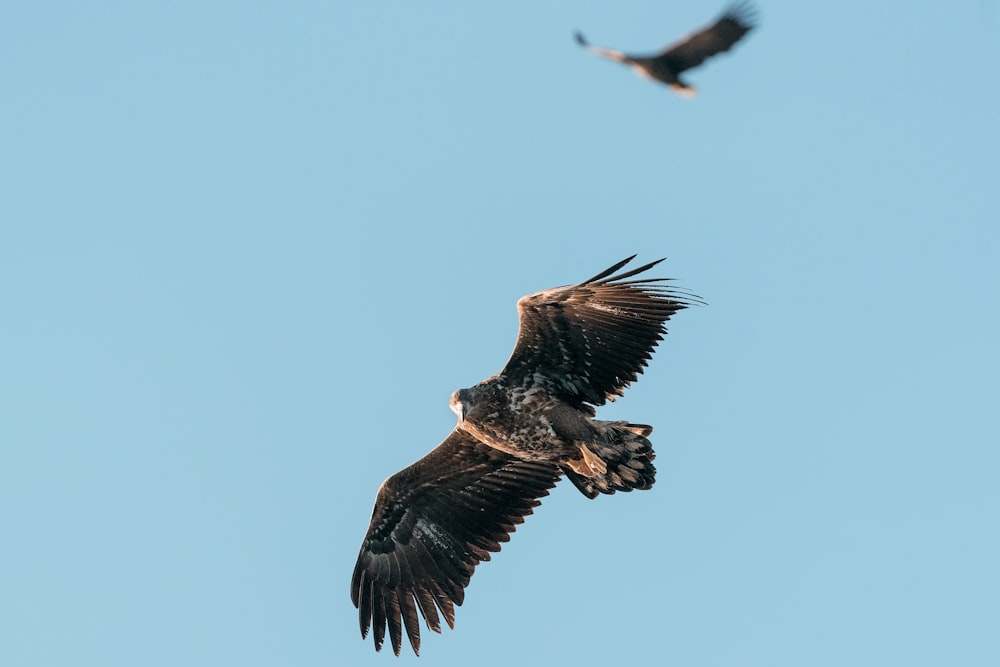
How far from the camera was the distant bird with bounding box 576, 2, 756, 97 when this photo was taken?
9.84 meters

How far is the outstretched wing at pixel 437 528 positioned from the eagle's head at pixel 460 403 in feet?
1.89

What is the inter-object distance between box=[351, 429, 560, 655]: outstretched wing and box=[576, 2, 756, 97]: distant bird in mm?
5213

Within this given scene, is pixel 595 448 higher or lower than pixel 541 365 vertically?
lower

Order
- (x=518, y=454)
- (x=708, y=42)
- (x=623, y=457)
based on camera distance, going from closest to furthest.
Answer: (x=708, y=42), (x=623, y=457), (x=518, y=454)

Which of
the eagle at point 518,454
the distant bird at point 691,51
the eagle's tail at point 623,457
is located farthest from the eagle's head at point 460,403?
the distant bird at point 691,51

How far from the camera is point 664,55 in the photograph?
10016mm

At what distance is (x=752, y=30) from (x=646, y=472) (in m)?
4.78

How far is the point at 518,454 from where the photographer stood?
44.3 feet

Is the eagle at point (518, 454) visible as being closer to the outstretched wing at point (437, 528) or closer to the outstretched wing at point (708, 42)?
the outstretched wing at point (437, 528)

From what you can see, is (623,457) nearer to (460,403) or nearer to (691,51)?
(460,403)

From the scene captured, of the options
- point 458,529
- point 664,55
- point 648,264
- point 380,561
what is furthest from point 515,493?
point 664,55

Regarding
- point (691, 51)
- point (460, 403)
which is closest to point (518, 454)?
point (460, 403)

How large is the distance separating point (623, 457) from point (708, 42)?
4528mm

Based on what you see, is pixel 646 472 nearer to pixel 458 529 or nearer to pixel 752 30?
pixel 458 529
